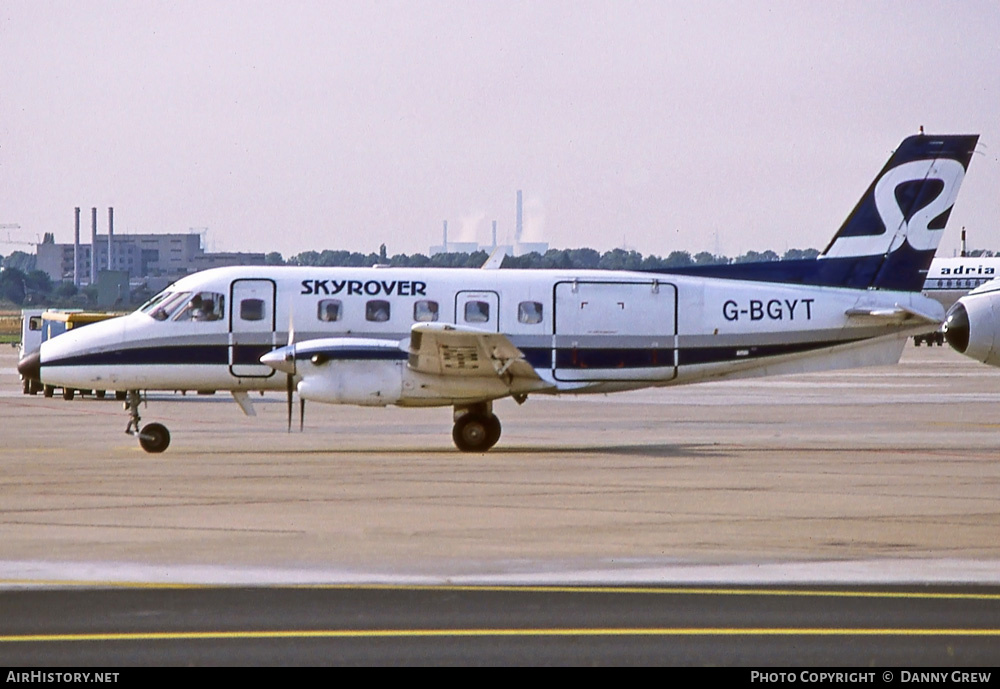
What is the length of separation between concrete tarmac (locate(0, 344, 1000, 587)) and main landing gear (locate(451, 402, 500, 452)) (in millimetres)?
306

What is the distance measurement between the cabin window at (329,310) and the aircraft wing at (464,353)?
1736mm

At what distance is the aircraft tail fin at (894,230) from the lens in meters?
25.5

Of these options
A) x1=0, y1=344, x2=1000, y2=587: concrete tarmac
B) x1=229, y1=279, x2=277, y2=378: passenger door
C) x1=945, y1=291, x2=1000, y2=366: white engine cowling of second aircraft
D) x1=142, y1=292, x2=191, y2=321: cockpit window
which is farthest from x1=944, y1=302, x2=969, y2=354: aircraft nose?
x1=142, y1=292, x2=191, y2=321: cockpit window

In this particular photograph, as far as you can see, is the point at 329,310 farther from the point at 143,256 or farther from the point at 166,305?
the point at 143,256

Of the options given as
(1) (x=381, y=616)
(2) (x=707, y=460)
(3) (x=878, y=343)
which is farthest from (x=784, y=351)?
(1) (x=381, y=616)

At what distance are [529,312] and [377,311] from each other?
8.08 ft

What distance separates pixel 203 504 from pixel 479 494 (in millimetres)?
3297

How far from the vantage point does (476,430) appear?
2428 cm

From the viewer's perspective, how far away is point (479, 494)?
18.2 m

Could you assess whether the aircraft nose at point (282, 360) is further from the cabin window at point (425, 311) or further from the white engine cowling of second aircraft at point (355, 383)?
the cabin window at point (425, 311)

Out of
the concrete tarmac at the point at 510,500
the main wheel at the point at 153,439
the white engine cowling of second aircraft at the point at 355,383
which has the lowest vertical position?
the concrete tarmac at the point at 510,500

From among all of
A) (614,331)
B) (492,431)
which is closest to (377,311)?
(492,431)

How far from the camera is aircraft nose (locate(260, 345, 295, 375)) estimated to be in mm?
23172

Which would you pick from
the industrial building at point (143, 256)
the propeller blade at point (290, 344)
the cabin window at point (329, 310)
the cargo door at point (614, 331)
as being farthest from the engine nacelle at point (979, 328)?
the industrial building at point (143, 256)
